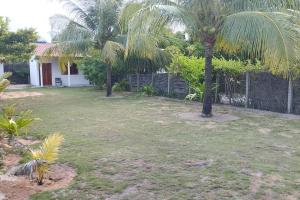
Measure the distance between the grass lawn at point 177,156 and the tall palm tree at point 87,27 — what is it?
6683mm

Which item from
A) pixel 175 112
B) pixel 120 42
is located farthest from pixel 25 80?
pixel 175 112

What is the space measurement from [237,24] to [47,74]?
23.9 meters

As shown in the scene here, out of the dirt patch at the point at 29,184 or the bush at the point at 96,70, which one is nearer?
the dirt patch at the point at 29,184

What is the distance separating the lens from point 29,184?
5176mm

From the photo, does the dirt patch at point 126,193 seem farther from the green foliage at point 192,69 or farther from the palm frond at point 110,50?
the palm frond at point 110,50

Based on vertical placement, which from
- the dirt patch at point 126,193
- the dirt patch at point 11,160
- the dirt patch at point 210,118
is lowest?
the dirt patch at point 126,193

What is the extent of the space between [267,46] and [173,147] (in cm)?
355

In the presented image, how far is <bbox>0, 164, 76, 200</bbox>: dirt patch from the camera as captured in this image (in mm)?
4824

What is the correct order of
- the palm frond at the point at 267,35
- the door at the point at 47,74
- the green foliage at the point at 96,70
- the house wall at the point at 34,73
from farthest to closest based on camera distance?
1. the door at the point at 47,74
2. the house wall at the point at 34,73
3. the green foliage at the point at 96,70
4. the palm frond at the point at 267,35

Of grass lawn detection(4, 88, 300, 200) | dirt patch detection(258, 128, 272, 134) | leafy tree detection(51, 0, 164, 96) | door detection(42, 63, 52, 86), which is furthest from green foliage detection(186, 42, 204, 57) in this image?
door detection(42, 63, 52, 86)

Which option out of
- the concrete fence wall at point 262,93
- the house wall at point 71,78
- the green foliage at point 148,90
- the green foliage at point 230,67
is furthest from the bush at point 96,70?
the green foliage at point 230,67

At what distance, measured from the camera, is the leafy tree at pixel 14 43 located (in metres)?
18.1

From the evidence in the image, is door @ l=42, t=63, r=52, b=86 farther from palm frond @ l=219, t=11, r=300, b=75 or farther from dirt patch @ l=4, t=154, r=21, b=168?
dirt patch @ l=4, t=154, r=21, b=168

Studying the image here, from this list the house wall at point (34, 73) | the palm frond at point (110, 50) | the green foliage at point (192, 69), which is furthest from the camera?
the house wall at point (34, 73)
